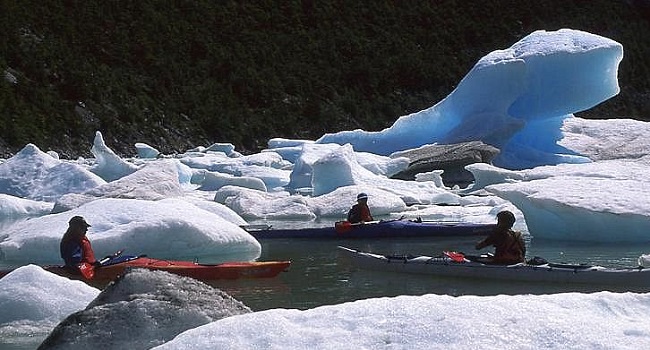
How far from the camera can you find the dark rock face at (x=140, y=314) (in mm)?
4957

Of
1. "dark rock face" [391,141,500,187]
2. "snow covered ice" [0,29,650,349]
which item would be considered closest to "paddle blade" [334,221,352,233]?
"snow covered ice" [0,29,650,349]

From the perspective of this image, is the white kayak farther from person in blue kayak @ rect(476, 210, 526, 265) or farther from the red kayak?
the red kayak

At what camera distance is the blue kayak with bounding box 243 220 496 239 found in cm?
1330

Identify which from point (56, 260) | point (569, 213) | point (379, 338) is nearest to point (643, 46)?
point (569, 213)

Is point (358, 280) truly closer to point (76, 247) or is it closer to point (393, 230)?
point (76, 247)

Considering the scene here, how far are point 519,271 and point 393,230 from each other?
14.6 ft

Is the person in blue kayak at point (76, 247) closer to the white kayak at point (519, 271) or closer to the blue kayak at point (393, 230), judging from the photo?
the white kayak at point (519, 271)

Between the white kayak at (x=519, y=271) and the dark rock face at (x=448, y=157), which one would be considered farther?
the dark rock face at (x=448, y=157)

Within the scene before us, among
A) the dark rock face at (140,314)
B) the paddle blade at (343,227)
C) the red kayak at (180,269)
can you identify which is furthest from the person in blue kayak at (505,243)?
the dark rock face at (140,314)

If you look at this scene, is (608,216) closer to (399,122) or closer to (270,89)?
(399,122)

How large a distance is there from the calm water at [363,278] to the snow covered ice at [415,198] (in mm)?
614

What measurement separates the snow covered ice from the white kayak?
217 cm

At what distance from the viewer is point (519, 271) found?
9078 mm

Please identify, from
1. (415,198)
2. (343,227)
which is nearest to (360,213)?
(343,227)
